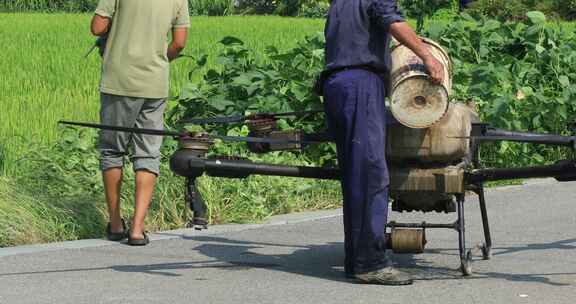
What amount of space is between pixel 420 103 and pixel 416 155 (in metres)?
0.40

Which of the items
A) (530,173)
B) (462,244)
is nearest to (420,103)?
(530,173)

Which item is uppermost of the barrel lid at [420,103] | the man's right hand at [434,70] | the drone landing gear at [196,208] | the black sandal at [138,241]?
the man's right hand at [434,70]

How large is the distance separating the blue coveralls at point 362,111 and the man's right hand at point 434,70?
0.27 meters

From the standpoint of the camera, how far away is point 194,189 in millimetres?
7926

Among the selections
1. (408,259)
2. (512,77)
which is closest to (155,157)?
(408,259)

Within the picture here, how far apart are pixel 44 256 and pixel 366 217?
2.15m

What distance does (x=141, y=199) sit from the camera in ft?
31.4

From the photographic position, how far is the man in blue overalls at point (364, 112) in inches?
316

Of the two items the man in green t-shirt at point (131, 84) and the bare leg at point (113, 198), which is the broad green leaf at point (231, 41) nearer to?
the man in green t-shirt at point (131, 84)

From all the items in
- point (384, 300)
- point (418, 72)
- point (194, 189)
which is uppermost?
point (418, 72)

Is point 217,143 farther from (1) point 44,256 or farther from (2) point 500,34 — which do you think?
(2) point 500,34

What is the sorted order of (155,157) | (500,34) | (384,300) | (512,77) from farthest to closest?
1. (500,34)
2. (512,77)
3. (155,157)
4. (384,300)

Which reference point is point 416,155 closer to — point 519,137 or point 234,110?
point 519,137

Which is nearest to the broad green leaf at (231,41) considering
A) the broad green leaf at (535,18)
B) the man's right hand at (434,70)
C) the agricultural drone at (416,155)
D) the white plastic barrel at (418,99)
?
the broad green leaf at (535,18)
